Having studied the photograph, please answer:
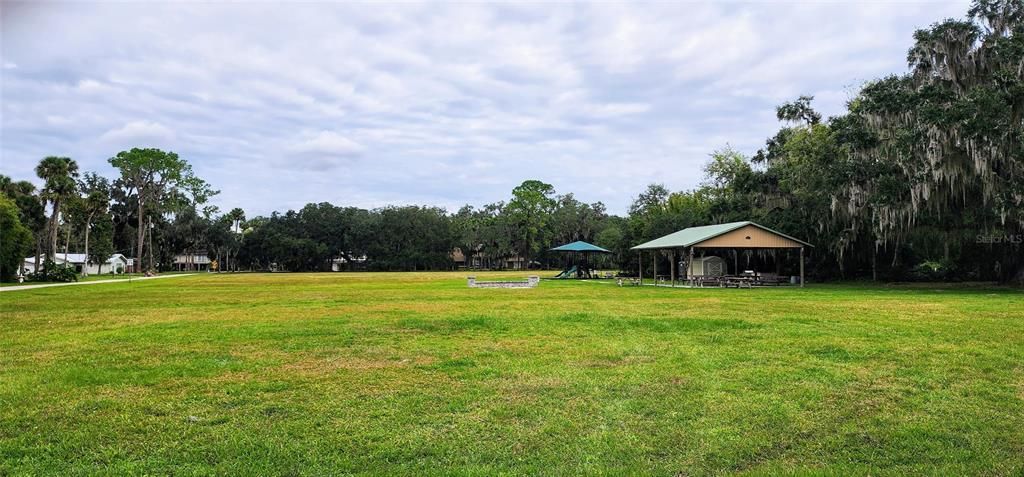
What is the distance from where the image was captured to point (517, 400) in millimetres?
5715

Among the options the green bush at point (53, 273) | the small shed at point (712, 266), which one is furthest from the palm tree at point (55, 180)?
the small shed at point (712, 266)

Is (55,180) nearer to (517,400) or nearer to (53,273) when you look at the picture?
(53,273)

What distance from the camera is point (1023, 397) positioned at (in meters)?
5.68

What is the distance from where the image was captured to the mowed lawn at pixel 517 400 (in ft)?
13.9

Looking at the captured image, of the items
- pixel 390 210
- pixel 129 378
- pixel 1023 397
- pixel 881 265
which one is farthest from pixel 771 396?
pixel 390 210

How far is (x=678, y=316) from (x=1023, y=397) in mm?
7406

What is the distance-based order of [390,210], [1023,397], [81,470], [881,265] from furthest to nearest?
[390,210] → [881,265] → [1023,397] → [81,470]

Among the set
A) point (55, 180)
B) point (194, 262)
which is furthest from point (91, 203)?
point (194, 262)

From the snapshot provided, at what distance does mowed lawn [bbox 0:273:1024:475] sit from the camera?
4.25m

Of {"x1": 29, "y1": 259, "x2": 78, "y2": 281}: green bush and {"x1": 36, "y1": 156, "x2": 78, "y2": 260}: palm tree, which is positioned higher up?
{"x1": 36, "y1": 156, "x2": 78, "y2": 260}: palm tree

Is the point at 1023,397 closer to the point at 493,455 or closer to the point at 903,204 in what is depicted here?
the point at 493,455

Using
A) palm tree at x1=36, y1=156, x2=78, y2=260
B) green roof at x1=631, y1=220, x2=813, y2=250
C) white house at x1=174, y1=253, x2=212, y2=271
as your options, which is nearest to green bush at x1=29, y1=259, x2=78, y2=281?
palm tree at x1=36, y1=156, x2=78, y2=260

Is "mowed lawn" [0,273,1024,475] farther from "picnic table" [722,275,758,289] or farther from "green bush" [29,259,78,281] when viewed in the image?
"green bush" [29,259,78,281]

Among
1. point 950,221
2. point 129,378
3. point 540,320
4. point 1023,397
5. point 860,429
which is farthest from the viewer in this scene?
point 950,221
